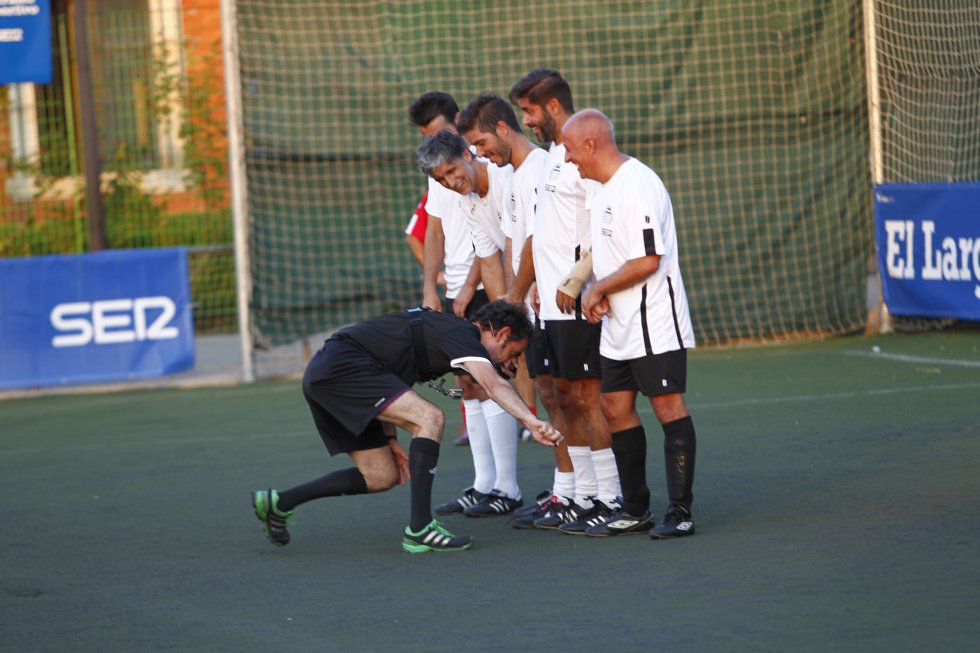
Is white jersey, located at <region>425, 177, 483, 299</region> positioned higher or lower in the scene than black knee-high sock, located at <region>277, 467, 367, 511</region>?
higher

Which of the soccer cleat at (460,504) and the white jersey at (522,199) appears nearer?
the white jersey at (522,199)

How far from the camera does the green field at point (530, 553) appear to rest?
15.3 feet

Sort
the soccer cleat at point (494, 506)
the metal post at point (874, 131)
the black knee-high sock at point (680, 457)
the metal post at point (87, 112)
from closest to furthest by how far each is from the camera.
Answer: the black knee-high sock at point (680, 457), the soccer cleat at point (494, 506), the metal post at point (874, 131), the metal post at point (87, 112)

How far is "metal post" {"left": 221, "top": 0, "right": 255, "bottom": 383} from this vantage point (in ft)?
39.3

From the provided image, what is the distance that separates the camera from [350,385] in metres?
5.92

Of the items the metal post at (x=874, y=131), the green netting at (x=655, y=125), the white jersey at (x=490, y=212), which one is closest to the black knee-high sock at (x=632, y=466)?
the white jersey at (x=490, y=212)

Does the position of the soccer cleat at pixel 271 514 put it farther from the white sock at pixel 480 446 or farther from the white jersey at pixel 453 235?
the white jersey at pixel 453 235

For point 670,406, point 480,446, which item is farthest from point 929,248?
point 670,406

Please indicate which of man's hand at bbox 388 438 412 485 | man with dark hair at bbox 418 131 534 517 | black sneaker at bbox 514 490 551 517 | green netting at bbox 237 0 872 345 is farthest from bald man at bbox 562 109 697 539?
green netting at bbox 237 0 872 345

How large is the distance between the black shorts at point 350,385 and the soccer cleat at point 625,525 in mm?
1033

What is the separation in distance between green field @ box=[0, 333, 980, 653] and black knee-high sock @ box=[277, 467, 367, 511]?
0.24m

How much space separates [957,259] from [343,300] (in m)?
5.23

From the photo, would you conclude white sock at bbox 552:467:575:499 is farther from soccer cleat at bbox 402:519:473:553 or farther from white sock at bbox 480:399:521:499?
soccer cleat at bbox 402:519:473:553

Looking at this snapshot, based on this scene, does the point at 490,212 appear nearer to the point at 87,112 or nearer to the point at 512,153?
the point at 512,153
